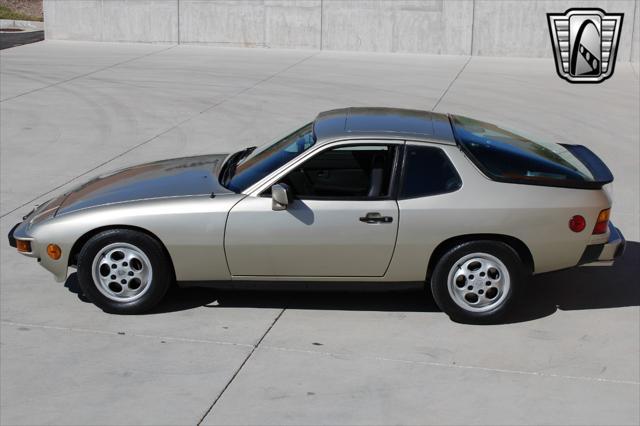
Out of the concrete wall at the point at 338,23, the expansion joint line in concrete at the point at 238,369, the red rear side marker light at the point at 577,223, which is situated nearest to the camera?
the expansion joint line in concrete at the point at 238,369

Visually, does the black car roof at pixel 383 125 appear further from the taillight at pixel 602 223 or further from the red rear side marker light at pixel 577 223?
the taillight at pixel 602 223

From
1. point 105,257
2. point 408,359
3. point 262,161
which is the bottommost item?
point 408,359

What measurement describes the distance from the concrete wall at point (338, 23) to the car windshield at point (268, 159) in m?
12.9

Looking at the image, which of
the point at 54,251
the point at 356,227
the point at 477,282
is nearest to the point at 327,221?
the point at 356,227

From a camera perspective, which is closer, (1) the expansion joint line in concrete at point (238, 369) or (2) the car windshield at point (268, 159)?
(1) the expansion joint line in concrete at point (238, 369)

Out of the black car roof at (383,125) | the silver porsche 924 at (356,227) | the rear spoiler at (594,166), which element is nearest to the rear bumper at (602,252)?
the silver porsche 924 at (356,227)

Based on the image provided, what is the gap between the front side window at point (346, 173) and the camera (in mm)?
6816

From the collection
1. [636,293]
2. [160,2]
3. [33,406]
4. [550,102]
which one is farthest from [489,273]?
[160,2]

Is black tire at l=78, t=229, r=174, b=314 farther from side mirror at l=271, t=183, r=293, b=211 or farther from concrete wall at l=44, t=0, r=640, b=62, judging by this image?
concrete wall at l=44, t=0, r=640, b=62

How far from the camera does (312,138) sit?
7.10m

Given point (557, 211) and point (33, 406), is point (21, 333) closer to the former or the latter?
point (33, 406)

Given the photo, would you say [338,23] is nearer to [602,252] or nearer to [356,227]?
[602,252]

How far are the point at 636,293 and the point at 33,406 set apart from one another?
446cm

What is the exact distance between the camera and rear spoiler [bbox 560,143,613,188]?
7027 millimetres
